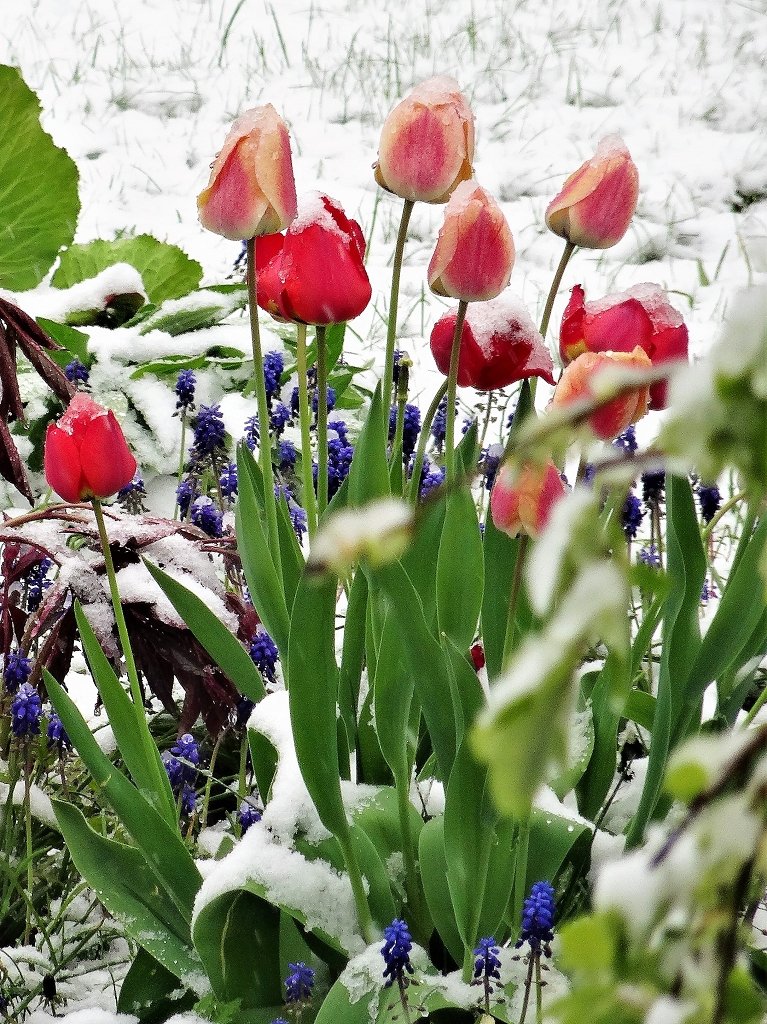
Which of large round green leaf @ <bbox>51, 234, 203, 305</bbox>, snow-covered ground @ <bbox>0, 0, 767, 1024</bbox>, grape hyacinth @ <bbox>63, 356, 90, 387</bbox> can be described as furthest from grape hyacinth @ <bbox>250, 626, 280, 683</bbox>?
large round green leaf @ <bbox>51, 234, 203, 305</bbox>

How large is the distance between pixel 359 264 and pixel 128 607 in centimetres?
47

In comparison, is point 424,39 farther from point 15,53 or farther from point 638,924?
point 638,924

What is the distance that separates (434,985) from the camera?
0.91 m

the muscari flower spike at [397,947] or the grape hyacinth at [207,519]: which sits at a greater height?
the muscari flower spike at [397,947]

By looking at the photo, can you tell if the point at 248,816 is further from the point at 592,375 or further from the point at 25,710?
the point at 592,375

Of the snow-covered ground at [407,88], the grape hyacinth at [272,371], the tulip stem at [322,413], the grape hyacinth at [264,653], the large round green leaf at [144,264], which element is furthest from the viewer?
the snow-covered ground at [407,88]

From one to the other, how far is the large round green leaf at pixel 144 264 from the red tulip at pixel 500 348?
1757 millimetres

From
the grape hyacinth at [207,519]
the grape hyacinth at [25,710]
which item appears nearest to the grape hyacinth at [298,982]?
the grape hyacinth at [25,710]

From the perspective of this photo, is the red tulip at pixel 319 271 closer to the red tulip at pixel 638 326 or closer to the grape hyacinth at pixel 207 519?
the red tulip at pixel 638 326

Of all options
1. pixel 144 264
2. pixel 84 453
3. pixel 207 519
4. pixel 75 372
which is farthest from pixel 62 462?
pixel 144 264

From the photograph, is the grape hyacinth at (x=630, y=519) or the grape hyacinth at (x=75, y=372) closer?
the grape hyacinth at (x=630, y=519)

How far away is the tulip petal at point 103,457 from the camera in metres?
0.92

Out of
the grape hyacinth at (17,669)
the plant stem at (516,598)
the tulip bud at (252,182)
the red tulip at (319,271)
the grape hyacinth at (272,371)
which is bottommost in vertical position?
the grape hyacinth at (17,669)

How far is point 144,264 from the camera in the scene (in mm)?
2605
